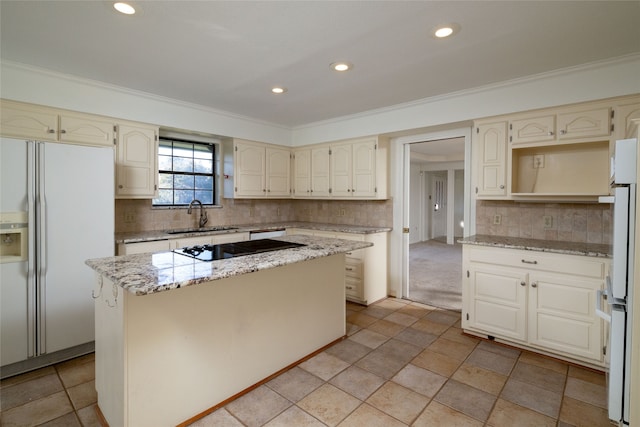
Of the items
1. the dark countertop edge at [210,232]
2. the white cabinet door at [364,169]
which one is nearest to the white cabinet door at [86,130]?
the dark countertop edge at [210,232]

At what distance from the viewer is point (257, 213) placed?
194 inches

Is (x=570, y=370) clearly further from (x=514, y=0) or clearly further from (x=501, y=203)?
(x=514, y=0)

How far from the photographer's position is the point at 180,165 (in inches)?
165

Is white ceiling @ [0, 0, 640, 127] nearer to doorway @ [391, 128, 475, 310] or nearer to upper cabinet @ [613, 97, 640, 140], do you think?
upper cabinet @ [613, 97, 640, 140]

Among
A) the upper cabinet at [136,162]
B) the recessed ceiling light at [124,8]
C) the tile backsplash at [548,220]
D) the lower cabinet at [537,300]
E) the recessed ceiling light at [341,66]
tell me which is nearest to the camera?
the recessed ceiling light at [124,8]

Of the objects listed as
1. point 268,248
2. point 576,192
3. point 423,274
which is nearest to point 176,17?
point 268,248

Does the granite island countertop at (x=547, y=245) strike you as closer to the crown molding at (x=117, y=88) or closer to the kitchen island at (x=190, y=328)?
the kitchen island at (x=190, y=328)

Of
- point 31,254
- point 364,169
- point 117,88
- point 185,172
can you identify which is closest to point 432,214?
point 364,169

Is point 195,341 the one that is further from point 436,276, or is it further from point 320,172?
point 436,276

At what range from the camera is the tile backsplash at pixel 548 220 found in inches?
109

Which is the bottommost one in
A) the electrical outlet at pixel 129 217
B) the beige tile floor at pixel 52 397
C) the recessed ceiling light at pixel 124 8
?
the beige tile floor at pixel 52 397

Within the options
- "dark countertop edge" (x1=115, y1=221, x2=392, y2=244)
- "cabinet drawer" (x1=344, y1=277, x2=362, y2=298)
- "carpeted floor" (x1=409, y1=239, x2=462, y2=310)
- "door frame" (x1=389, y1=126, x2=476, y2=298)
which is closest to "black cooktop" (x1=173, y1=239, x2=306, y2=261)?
"dark countertop edge" (x1=115, y1=221, x2=392, y2=244)

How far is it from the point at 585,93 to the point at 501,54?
2.90ft

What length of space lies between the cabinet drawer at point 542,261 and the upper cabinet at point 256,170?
2930 millimetres
